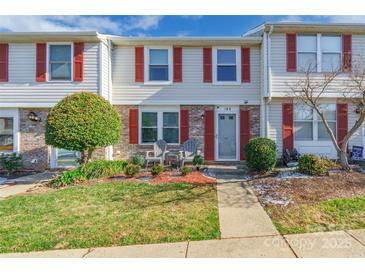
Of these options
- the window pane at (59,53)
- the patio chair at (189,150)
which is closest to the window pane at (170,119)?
the patio chair at (189,150)

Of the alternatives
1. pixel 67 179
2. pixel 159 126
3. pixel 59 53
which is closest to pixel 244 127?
pixel 159 126

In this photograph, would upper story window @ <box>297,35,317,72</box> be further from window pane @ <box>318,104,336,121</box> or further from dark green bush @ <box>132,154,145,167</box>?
dark green bush @ <box>132,154,145,167</box>

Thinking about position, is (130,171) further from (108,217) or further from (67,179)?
(108,217)

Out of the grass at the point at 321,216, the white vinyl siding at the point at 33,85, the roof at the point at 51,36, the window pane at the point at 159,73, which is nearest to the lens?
the grass at the point at 321,216

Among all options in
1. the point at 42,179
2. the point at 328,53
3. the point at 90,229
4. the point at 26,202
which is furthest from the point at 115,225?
the point at 328,53

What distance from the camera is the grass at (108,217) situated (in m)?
3.98

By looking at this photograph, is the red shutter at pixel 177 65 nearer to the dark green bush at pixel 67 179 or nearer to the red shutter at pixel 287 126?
the red shutter at pixel 287 126

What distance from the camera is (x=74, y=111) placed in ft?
26.3

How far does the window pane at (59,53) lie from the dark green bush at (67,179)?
17.0ft

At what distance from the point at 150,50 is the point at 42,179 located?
6827 millimetres

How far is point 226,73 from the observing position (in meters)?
10.7

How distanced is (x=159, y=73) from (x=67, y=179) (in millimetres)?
5839

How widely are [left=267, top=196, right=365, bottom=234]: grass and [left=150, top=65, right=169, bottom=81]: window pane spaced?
7.42 m
